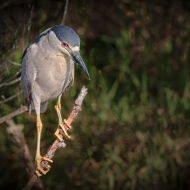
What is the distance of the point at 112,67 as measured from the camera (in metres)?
4.86

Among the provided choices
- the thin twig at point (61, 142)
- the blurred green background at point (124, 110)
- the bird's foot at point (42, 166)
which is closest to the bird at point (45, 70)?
the bird's foot at point (42, 166)

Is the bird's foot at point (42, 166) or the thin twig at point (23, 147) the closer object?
the bird's foot at point (42, 166)

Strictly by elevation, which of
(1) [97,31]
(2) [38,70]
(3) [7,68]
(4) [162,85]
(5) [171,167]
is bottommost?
(5) [171,167]

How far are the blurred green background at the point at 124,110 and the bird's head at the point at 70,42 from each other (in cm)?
166

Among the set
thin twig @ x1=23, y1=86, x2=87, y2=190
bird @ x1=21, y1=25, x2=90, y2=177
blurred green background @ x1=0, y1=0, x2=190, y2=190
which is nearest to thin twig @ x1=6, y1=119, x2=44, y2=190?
blurred green background @ x1=0, y1=0, x2=190, y2=190

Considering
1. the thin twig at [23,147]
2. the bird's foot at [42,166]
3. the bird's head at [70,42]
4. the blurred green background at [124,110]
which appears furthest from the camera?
the blurred green background at [124,110]

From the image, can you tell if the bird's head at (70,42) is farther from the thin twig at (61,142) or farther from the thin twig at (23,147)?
the thin twig at (23,147)

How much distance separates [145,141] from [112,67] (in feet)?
2.09

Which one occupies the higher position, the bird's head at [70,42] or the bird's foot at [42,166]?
the bird's head at [70,42]

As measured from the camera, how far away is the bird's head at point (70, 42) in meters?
2.68

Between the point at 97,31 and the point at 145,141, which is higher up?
the point at 97,31

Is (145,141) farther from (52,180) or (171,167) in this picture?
(52,180)

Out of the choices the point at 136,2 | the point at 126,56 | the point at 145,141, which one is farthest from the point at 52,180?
the point at 136,2

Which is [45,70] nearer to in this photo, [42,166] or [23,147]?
[42,166]
